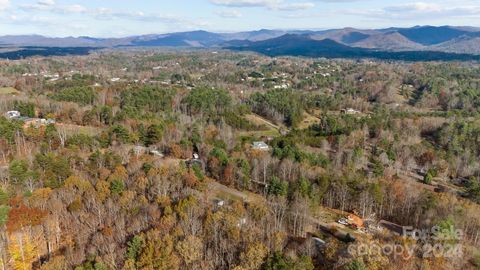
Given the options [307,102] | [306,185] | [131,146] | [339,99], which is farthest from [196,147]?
[339,99]

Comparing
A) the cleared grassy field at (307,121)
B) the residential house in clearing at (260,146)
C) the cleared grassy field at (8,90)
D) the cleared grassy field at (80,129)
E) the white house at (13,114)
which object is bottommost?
the cleared grassy field at (307,121)

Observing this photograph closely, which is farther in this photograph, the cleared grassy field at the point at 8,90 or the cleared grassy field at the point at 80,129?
the cleared grassy field at the point at 8,90

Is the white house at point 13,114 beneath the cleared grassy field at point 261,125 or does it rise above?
above

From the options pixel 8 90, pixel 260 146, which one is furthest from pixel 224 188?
pixel 8 90

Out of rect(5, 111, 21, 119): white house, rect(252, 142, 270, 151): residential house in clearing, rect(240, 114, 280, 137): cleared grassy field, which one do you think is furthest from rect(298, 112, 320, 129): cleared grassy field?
rect(5, 111, 21, 119): white house

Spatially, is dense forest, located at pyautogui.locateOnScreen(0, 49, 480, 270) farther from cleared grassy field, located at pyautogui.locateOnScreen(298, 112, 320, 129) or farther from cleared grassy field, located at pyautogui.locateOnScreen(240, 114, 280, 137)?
cleared grassy field, located at pyautogui.locateOnScreen(298, 112, 320, 129)

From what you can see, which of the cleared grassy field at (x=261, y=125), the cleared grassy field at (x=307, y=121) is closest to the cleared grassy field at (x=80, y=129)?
the cleared grassy field at (x=261, y=125)

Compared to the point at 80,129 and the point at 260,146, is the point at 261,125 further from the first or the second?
the point at 80,129

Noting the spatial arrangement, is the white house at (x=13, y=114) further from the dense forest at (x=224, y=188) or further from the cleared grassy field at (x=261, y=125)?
the cleared grassy field at (x=261, y=125)
